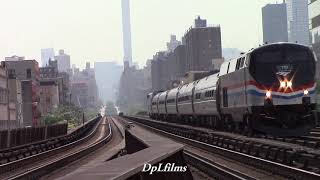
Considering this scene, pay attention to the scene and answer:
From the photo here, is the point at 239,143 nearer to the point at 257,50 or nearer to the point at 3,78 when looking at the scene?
the point at 257,50

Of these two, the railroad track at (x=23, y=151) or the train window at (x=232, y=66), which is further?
the train window at (x=232, y=66)

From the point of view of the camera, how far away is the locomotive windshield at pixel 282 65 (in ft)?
92.3

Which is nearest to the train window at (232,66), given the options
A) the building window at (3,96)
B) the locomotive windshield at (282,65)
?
the locomotive windshield at (282,65)

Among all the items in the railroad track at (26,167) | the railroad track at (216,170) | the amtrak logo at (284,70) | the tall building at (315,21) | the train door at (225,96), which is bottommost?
the railroad track at (26,167)

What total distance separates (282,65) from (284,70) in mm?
249

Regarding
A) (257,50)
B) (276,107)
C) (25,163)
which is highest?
(257,50)

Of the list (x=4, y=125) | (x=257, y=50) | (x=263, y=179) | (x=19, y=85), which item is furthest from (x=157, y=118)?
(x=263, y=179)

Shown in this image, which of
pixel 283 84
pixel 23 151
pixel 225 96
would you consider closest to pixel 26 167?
pixel 23 151

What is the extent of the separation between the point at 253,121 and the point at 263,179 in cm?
1228

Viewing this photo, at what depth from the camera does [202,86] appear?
47.1 meters

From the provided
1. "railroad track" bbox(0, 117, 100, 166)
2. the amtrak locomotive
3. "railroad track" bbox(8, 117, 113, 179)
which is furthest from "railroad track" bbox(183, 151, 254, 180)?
"railroad track" bbox(0, 117, 100, 166)

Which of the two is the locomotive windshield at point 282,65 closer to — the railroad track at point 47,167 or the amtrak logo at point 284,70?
the amtrak logo at point 284,70

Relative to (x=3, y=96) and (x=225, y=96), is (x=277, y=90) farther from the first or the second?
(x=3, y=96)

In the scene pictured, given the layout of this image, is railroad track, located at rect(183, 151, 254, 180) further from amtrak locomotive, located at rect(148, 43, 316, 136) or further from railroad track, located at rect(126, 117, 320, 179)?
amtrak locomotive, located at rect(148, 43, 316, 136)
